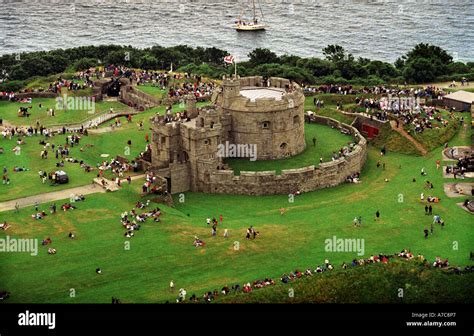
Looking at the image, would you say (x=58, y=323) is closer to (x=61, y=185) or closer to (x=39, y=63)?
(x=61, y=185)

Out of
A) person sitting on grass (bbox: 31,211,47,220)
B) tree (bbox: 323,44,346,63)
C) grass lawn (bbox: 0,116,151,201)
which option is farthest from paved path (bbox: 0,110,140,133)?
tree (bbox: 323,44,346,63)

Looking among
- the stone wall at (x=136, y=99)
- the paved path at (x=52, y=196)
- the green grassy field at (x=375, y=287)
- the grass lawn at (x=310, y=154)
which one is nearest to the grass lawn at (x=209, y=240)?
the paved path at (x=52, y=196)

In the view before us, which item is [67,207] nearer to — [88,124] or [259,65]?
[88,124]

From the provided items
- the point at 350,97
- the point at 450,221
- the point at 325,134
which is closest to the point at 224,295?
the point at 450,221

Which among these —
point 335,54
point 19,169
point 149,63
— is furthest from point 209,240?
point 335,54

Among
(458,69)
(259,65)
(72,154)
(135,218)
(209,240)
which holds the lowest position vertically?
(209,240)
